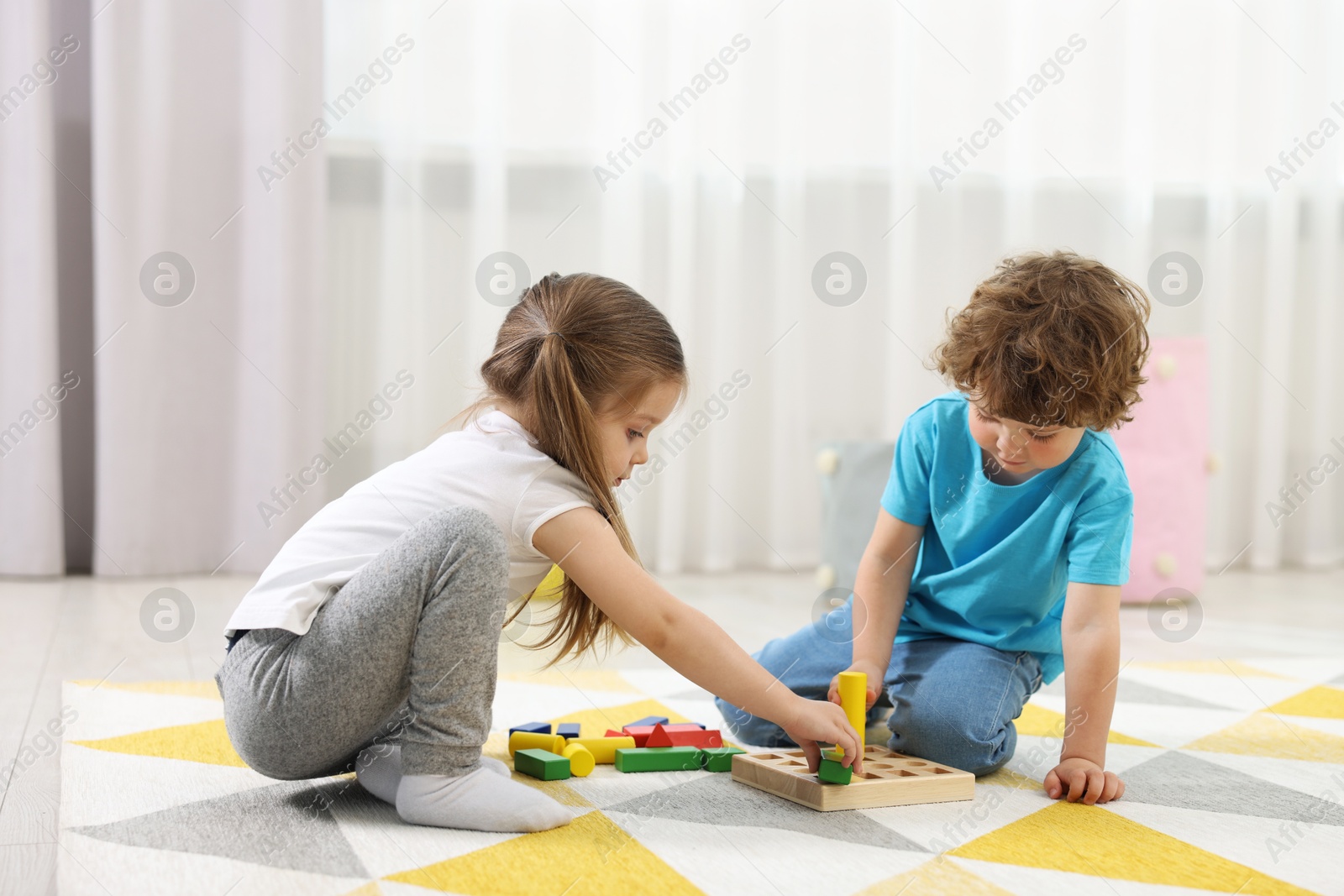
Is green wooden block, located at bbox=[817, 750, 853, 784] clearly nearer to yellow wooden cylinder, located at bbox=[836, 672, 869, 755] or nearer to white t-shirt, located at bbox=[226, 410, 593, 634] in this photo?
yellow wooden cylinder, located at bbox=[836, 672, 869, 755]

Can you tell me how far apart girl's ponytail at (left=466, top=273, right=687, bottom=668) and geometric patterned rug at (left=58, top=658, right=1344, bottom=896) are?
147 mm

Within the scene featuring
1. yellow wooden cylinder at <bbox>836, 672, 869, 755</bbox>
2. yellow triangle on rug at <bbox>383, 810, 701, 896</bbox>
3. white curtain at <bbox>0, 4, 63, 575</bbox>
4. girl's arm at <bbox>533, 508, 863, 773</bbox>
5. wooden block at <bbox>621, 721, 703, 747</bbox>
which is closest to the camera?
yellow triangle on rug at <bbox>383, 810, 701, 896</bbox>

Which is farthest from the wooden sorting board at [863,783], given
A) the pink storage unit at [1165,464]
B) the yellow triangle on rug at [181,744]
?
the pink storage unit at [1165,464]

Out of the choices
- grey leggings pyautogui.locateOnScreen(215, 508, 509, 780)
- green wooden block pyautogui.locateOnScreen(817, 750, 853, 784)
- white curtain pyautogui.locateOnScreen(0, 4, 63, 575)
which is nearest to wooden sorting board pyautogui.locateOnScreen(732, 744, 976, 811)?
green wooden block pyautogui.locateOnScreen(817, 750, 853, 784)

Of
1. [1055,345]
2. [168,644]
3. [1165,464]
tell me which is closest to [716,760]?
[1055,345]

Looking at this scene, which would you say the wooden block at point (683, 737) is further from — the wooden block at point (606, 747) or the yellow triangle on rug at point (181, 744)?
the yellow triangle on rug at point (181, 744)

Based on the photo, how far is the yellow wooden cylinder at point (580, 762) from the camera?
921 millimetres

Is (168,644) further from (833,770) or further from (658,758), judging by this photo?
(833,770)

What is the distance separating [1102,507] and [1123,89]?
184 cm

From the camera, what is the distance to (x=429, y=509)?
801 mm

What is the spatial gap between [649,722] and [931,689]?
256mm

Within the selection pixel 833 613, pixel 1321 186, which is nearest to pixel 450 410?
pixel 833 613

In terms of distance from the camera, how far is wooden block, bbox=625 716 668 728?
102 centimetres

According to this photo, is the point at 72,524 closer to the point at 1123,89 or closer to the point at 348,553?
the point at 348,553
